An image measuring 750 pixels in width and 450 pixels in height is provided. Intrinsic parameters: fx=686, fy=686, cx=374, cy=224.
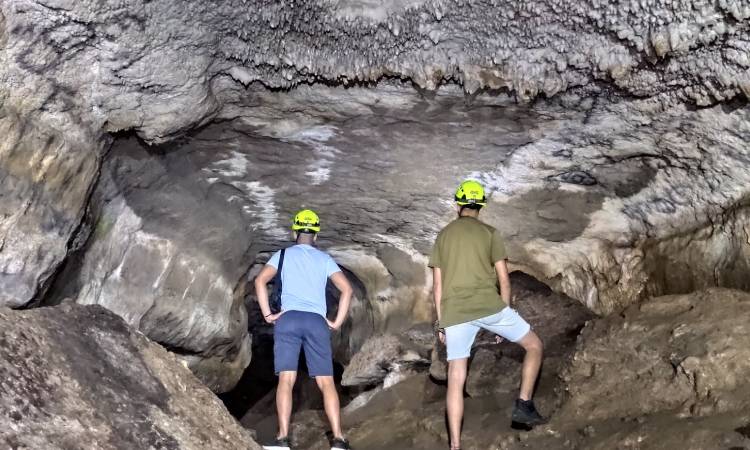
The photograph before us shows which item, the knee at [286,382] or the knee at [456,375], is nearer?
the knee at [456,375]

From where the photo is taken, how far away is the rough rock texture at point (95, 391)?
2932 millimetres

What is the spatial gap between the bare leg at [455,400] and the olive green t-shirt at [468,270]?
268mm

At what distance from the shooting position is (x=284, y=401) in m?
4.41

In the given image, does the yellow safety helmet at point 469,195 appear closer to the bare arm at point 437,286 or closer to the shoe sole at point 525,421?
the bare arm at point 437,286

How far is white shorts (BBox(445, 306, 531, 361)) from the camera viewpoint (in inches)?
169

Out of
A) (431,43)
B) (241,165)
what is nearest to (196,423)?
(431,43)

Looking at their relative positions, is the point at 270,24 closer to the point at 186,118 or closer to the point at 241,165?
the point at 186,118

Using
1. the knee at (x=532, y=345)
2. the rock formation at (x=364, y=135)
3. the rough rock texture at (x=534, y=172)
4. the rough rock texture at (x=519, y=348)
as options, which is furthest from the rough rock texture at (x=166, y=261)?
the knee at (x=532, y=345)

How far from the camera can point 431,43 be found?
4.46 metres

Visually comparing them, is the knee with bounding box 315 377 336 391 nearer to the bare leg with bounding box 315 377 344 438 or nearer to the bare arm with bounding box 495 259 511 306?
the bare leg with bounding box 315 377 344 438

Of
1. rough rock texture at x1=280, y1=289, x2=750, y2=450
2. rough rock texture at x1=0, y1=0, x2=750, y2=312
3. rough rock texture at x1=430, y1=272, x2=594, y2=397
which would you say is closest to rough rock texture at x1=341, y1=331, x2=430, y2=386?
rough rock texture at x1=430, y1=272, x2=594, y2=397

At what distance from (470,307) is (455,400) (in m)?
0.57

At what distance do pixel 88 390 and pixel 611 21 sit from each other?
11.2 feet

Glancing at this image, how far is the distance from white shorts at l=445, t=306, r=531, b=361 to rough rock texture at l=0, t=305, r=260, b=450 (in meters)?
1.33
